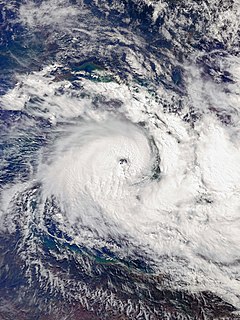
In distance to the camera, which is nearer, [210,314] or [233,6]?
[210,314]

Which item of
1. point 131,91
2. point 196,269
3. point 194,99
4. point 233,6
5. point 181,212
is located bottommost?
point 196,269

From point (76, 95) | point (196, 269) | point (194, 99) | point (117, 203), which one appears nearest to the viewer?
point (196, 269)

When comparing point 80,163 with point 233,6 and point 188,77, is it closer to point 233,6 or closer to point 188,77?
point 188,77

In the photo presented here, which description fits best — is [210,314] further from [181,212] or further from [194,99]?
[194,99]

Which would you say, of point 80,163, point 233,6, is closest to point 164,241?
point 80,163

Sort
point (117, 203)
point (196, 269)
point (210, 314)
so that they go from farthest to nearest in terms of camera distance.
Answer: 1. point (117, 203)
2. point (196, 269)
3. point (210, 314)

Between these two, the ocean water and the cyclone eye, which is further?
the cyclone eye

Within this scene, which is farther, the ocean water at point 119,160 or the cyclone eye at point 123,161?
the cyclone eye at point 123,161

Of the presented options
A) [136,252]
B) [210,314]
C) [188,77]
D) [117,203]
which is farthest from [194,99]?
[210,314]

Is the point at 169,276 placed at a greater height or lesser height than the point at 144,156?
lesser
